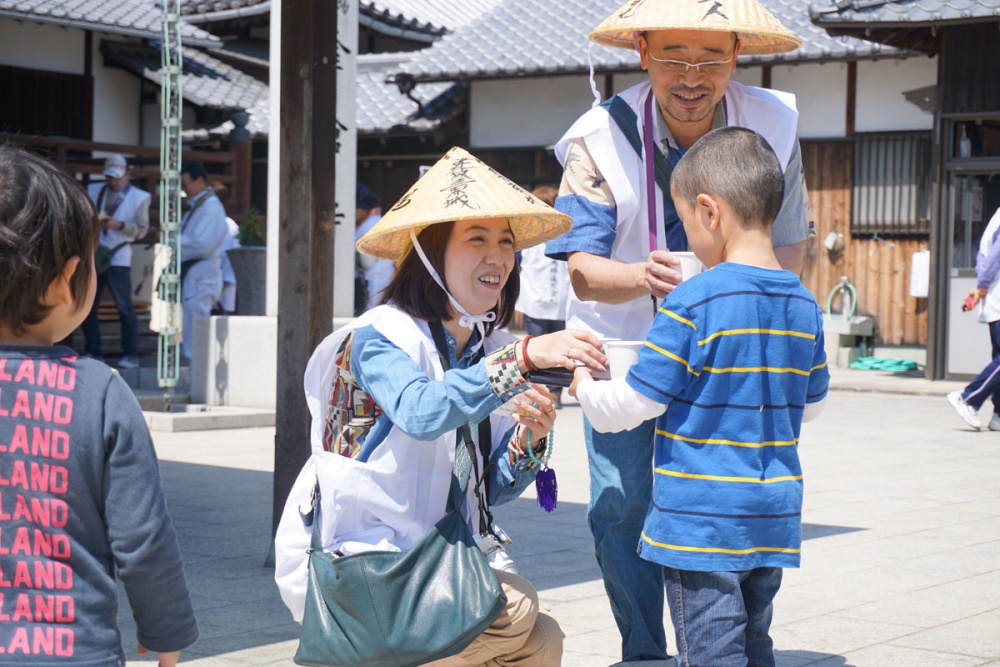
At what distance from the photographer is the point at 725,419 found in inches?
122

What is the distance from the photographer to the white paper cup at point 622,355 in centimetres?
307

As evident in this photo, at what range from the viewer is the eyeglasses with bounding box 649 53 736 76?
3.74 m

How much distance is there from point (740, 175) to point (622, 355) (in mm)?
519

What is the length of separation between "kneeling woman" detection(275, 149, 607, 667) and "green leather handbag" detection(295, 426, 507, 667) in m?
0.10

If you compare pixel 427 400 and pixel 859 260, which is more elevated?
pixel 859 260

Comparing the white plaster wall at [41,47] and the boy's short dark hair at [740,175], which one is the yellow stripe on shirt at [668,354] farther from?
the white plaster wall at [41,47]

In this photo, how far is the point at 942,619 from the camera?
15.9ft

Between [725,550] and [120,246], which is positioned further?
[120,246]

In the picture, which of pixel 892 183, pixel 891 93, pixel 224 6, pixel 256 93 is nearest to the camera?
pixel 891 93

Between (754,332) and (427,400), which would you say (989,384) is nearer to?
(754,332)

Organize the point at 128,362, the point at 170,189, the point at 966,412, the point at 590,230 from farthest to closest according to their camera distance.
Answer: the point at 128,362, the point at 966,412, the point at 170,189, the point at 590,230

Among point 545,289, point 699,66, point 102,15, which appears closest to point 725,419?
point 699,66

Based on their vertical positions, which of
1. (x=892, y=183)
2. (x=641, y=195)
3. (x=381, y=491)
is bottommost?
(x=381, y=491)

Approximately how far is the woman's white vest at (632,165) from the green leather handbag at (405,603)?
1.01 meters
